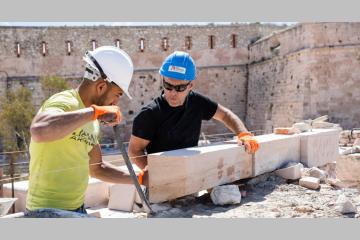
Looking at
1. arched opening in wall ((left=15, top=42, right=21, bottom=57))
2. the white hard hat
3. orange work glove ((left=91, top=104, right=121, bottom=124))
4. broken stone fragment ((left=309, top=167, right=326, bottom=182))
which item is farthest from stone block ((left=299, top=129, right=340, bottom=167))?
arched opening in wall ((left=15, top=42, right=21, bottom=57))

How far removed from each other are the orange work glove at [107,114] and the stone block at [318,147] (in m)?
3.04

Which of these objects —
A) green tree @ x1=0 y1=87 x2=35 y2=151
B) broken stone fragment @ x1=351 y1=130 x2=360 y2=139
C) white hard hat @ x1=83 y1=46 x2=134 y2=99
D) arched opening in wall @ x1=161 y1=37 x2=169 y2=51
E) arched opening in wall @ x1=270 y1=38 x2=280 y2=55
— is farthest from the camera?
arched opening in wall @ x1=161 y1=37 x2=169 y2=51

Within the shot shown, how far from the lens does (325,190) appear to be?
14.1ft

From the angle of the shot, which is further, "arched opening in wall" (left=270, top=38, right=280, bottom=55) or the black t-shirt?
"arched opening in wall" (left=270, top=38, right=280, bottom=55)

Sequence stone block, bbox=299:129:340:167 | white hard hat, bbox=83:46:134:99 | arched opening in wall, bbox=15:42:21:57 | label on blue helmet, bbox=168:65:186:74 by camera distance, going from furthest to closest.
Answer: arched opening in wall, bbox=15:42:21:57 < stone block, bbox=299:129:340:167 < label on blue helmet, bbox=168:65:186:74 < white hard hat, bbox=83:46:134:99

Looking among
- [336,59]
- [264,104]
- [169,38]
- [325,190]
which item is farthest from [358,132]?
[169,38]

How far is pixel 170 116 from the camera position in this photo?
157 inches

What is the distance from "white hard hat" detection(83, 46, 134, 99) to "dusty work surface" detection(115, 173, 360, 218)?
1.10 m

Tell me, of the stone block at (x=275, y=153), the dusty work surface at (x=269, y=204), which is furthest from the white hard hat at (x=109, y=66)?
the stone block at (x=275, y=153)

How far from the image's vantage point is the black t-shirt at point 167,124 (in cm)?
393

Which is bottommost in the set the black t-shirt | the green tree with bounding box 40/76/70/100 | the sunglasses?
the black t-shirt

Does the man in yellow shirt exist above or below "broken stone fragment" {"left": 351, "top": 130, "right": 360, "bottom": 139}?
above

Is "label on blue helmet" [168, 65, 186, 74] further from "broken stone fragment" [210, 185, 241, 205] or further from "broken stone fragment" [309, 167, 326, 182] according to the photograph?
"broken stone fragment" [309, 167, 326, 182]

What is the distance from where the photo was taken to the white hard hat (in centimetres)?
296
